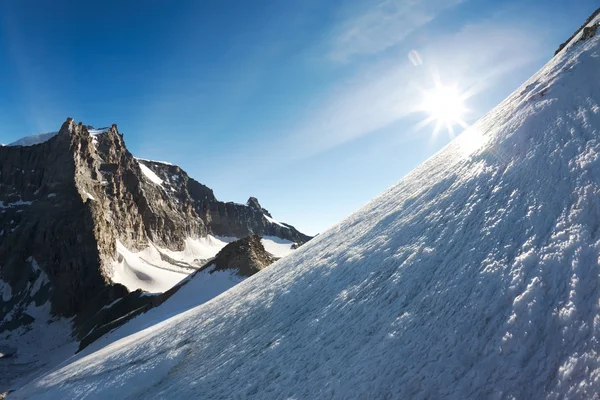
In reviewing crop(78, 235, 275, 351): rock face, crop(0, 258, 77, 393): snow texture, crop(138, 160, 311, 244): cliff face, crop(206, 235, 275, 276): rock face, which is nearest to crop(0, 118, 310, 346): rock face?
crop(0, 258, 77, 393): snow texture

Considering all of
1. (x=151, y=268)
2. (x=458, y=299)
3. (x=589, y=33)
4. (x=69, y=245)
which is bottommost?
(x=458, y=299)

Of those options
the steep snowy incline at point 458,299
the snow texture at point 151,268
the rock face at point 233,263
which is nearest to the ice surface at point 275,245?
the snow texture at point 151,268

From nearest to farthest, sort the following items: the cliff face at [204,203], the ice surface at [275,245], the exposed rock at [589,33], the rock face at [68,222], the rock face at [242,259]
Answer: the exposed rock at [589,33] < the rock face at [242,259] < the rock face at [68,222] < the cliff face at [204,203] < the ice surface at [275,245]

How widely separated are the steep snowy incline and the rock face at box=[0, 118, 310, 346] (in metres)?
63.1

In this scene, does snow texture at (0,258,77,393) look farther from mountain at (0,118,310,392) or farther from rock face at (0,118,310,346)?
rock face at (0,118,310,346)

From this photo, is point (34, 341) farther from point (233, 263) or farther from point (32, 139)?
point (32, 139)

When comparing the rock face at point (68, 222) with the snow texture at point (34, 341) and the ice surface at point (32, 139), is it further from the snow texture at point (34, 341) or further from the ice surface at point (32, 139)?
the ice surface at point (32, 139)

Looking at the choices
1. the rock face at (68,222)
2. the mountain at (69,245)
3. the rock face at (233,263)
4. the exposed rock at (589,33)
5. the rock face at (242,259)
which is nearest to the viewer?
the exposed rock at (589,33)

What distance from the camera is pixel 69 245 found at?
253 feet

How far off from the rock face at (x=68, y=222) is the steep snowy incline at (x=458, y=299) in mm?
63098

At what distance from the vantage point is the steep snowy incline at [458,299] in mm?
4207

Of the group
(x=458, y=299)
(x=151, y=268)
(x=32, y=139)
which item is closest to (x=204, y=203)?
(x=32, y=139)

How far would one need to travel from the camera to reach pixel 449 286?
5.70 m

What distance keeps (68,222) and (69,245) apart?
6154mm
